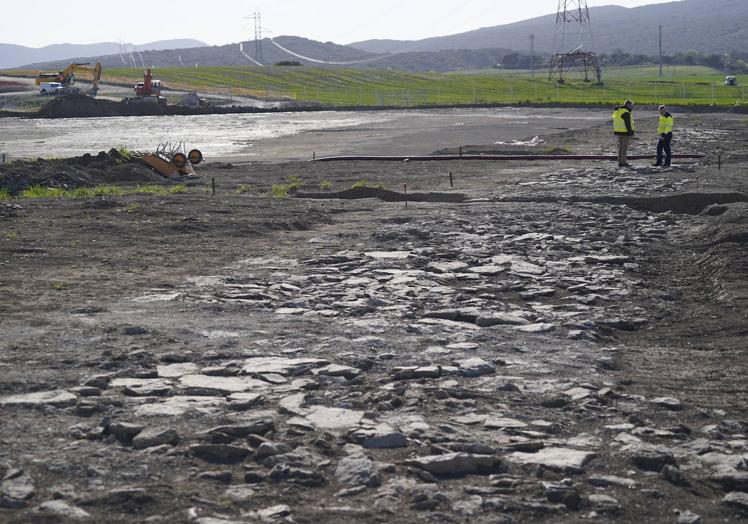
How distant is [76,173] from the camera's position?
2598 cm

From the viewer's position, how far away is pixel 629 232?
56.4 feet

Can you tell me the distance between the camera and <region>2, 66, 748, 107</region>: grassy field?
80550 mm

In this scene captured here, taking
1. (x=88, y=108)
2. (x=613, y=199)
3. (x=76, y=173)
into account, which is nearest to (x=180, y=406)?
(x=613, y=199)

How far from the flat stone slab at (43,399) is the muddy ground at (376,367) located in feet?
0.08

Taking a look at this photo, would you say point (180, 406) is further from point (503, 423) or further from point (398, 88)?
point (398, 88)

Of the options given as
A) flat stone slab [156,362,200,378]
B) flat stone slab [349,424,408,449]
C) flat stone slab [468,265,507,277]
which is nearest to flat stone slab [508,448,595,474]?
flat stone slab [349,424,408,449]

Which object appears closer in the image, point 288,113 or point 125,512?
point 125,512

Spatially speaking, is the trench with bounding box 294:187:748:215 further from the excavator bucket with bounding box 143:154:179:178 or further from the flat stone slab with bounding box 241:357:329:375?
→ the flat stone slab with bounding box 241:357:329:375

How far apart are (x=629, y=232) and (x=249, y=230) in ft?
20.3

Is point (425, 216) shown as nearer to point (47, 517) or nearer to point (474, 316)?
point (474, 316)

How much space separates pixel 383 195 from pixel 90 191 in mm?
6642

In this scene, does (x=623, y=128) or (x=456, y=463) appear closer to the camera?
(x=456, y=463)

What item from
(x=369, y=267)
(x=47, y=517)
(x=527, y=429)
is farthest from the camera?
(x=369, y=267)

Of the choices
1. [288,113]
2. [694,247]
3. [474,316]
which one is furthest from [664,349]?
[288,113]
